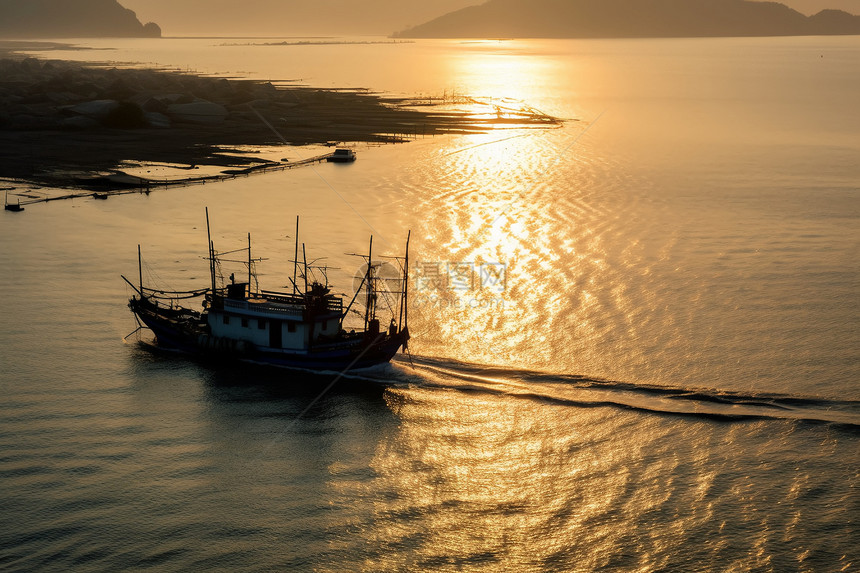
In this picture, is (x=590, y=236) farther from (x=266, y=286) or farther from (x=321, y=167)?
(x=321, y=167)

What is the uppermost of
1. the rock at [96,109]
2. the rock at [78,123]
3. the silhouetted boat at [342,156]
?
the rock at [96,109]

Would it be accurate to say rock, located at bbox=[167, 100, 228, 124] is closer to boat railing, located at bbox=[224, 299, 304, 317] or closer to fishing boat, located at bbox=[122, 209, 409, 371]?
fishing boat, located at bbox=[122, 209, 409, 371]

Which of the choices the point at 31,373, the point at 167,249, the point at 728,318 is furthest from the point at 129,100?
the point at 728,318

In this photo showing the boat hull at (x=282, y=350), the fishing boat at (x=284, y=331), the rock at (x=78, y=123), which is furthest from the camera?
the rock at (x=78, y=123)

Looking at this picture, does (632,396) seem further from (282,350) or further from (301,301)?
(282,350)

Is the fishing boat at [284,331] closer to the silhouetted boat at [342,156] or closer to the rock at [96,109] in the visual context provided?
the silhouetted boat at [342,156]
